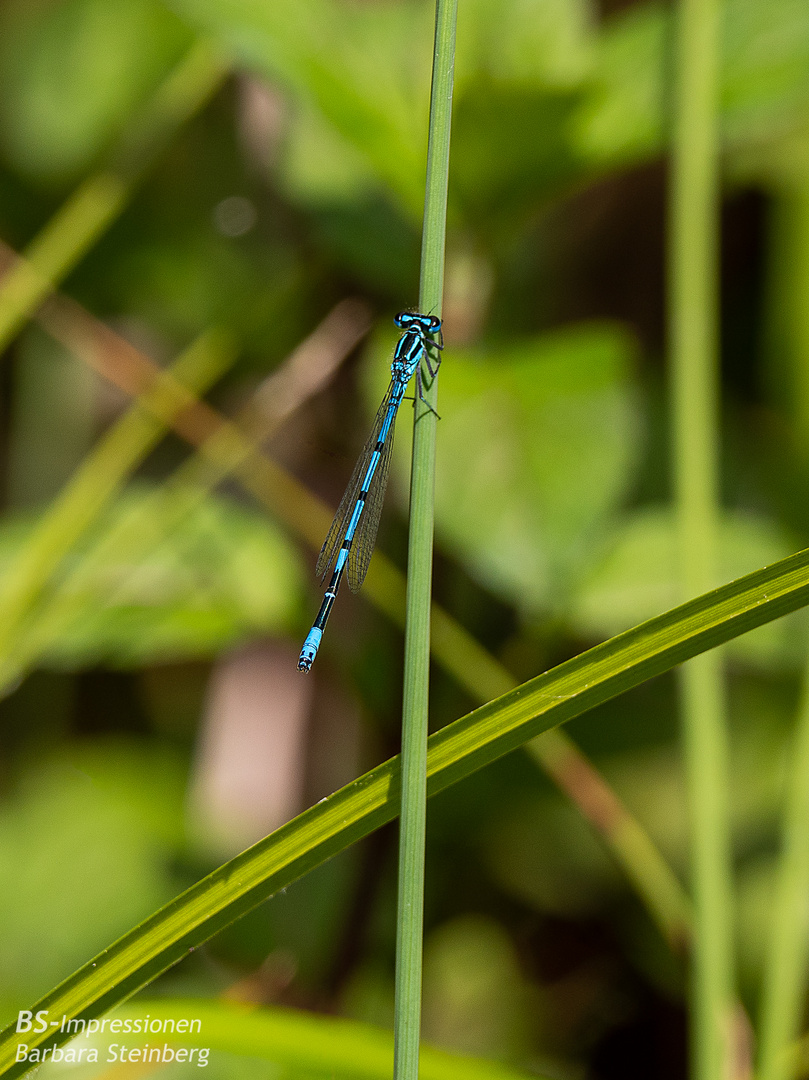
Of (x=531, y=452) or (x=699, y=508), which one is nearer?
(x=699, y=508)

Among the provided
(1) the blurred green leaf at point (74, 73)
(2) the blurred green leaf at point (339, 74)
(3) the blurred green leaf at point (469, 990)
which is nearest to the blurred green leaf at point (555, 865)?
(3) the blurred green leaf at point (469, 990)

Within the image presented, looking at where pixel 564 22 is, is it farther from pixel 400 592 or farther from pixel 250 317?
pixel 400 592

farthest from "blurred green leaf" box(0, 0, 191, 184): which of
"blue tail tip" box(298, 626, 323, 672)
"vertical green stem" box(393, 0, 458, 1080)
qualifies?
"vertical green stem" box(393, 0, 458, 1080)

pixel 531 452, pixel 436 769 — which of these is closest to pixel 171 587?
pixel 531 452

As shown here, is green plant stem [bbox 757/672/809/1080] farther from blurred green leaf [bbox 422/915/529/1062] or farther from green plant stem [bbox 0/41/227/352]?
green plant stem [bbox 0/41/227/352]

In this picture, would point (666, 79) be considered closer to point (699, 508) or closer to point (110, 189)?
point (699, 508)

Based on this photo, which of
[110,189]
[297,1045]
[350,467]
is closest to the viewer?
[297,1045]

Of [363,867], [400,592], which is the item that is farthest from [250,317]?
[363,867]
